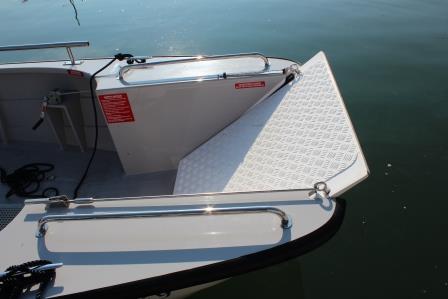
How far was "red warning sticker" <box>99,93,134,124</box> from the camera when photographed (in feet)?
8.59

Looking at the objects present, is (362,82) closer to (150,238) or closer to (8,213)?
(150,238)

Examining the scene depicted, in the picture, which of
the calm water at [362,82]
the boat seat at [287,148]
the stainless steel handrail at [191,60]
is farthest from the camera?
the stainless steel handrail at [191,60]

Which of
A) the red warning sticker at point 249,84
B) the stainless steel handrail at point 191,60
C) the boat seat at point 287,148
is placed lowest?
the boat seat at point 287,148

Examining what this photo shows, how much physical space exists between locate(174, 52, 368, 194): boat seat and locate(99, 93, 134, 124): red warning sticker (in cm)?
62

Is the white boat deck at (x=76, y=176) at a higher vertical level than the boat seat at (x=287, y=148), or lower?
lower

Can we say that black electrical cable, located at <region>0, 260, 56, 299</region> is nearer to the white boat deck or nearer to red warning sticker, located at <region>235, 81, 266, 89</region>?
the white boat deck

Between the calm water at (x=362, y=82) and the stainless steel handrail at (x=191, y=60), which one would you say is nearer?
the calm water at (x=362, y=82)

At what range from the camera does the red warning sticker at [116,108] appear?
2619 mm

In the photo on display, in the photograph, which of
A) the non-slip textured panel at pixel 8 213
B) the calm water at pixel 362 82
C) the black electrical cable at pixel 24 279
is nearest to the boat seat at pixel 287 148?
the calm water at pixel 362 82

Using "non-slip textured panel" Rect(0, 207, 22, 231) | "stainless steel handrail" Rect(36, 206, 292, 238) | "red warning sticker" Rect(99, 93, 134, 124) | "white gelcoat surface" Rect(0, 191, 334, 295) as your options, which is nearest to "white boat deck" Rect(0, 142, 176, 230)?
"non-slip textured panel" Rect(0, 207, 22, 231)

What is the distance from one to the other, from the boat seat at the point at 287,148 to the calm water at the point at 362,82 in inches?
29.7

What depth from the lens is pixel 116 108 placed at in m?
2.67

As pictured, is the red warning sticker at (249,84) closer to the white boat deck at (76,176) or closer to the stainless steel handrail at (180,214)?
the white boat deck at (76,176)

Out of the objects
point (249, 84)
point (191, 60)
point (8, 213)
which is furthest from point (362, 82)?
point (8, 213)
